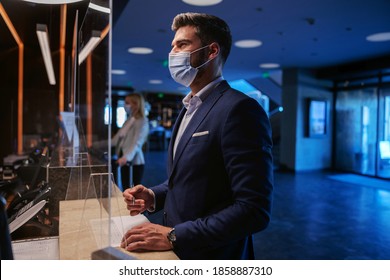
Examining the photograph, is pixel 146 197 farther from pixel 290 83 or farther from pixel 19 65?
pixel 290 83

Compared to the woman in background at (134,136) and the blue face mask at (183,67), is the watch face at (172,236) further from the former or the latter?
the woman in background at (134,136)

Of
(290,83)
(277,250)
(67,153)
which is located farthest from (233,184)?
(290,83)

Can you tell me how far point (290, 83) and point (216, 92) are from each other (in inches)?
326

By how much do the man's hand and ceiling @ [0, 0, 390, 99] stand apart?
10.4 ft

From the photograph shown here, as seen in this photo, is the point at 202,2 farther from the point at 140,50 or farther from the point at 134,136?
the point at 140,50

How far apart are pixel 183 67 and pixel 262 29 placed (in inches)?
179

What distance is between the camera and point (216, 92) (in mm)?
1159

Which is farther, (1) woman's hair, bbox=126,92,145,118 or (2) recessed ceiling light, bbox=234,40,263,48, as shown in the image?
(2) recessed ceiling light, bbox=234,40,263,48

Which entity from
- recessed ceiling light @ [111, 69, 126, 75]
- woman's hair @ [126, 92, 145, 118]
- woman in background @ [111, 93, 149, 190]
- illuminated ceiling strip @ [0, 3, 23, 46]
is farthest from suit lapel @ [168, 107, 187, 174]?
recessed ceiling light @ [111, 69, 126, 75]

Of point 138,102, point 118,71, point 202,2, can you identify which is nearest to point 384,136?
point 202,2

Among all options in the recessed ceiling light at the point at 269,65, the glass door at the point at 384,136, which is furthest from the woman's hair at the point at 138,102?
the glass door at the point at 384,136

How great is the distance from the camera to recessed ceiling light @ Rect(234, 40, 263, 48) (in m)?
6.21

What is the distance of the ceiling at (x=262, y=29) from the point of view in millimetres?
4246

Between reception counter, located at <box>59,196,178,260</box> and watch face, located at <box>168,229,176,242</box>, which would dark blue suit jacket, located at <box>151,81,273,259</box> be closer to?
watch face, located at <box>168,229,176,242</box>
